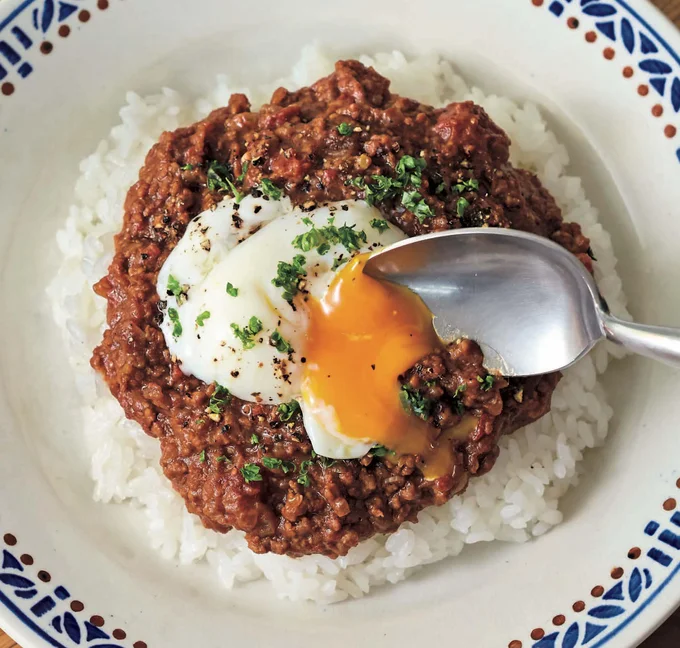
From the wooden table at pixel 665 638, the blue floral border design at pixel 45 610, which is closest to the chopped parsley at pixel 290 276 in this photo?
the blue floral border design at pixel 45 610

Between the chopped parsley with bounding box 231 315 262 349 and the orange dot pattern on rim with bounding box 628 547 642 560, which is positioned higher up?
the chopped parsley with bounding box 231 315 262 349

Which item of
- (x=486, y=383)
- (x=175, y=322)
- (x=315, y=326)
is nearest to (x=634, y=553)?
(x=486, y=383)

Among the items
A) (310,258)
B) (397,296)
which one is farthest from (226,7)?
(397,296)

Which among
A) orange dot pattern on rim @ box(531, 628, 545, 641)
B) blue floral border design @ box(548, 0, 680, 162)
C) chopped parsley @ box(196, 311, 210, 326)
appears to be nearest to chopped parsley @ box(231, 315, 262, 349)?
chopped parsley @ box(196, 311, 210, 326)

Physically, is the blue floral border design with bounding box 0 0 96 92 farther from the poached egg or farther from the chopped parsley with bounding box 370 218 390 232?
the chopped parsley with bounding box 370 218 390 232

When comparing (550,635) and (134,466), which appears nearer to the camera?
(550,635)

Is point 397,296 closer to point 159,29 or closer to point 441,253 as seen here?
point 441,253
